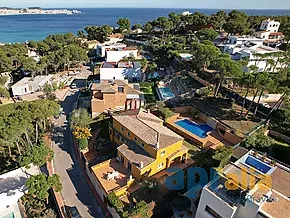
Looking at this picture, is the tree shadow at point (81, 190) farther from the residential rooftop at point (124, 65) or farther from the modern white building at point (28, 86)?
the residential rooftop at point (124, 65)

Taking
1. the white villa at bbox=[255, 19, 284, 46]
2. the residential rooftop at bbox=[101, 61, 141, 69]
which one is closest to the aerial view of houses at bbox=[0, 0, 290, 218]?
the residential rooftop at bbox=[101, 61, 141, 69]

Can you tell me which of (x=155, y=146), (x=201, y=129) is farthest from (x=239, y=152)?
(x=201, y=129)

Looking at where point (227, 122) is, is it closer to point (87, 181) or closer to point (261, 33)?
point (87, 181)

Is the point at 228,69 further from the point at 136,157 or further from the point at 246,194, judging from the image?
the point at 246,194

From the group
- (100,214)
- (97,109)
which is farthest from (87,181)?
(97,109)

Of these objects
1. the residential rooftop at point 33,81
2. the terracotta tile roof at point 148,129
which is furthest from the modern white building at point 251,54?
the residential rooftop at point 33,81

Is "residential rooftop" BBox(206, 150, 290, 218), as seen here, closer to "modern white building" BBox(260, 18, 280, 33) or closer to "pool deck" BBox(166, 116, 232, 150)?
"pool deck" BBox(166, 116, 232, 150)
